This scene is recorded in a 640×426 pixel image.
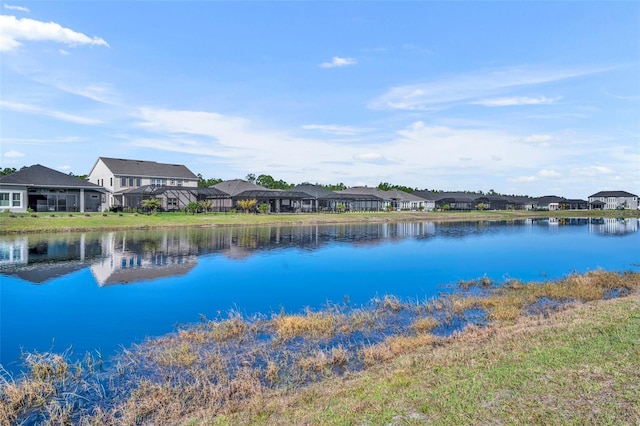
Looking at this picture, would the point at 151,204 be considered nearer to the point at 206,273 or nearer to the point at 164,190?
the point at 164,190

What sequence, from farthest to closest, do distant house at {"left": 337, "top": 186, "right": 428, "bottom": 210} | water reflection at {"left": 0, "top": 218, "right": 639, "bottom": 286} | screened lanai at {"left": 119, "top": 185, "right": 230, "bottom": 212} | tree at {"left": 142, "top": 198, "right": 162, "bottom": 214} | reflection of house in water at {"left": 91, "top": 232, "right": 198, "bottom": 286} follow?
distant house at {"left": 337, "top": 186, "right": 428, "bottom": 210} → screened lanai at {"left": 119, "top": 185, "right": 230, "bottom": 212} → tree at {"left": 142, "top": 198, "right": 162, "bottom": 214} → water reflection at {"left": 0, "top": 218, "right": 639, "bottom": 286} → reflection of house in water at {"left": 91, "top": 232, "right": 198, "bottom": 286}

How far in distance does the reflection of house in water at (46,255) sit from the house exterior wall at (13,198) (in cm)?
1279

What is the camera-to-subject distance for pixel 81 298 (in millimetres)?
14625

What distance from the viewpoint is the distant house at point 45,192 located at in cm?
4062

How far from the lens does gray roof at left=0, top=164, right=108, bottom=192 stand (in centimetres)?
4133

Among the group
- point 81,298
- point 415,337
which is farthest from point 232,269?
point 415,337

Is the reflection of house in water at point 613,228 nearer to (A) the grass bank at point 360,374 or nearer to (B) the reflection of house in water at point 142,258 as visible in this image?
(A) the grass bank at point 360,374

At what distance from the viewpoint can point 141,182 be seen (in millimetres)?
58500

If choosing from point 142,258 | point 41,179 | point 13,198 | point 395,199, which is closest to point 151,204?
point 41,179

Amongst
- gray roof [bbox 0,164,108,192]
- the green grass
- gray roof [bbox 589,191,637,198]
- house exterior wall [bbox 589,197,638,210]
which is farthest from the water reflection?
gray roof [bbox 589,191,637,198]

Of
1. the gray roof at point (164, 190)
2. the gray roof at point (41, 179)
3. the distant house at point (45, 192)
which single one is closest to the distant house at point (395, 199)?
the gray roof at point (164, 190)

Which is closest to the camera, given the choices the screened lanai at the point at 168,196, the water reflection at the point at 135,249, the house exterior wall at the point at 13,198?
the water reflection at the point at 135,249

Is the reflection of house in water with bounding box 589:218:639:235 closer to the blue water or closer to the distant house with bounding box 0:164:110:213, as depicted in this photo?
the blue water

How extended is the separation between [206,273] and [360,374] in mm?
13800
